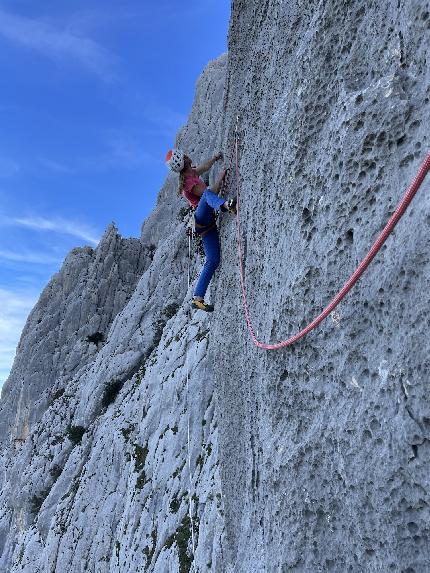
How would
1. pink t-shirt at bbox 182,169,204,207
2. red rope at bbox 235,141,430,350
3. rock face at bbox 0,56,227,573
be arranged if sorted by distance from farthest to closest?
rock face at bbox 0,56,227,573, pink t-shirt at bbox 182,169,204,207, red rope at bbox 235,141,430,350

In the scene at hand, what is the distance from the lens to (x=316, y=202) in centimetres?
486

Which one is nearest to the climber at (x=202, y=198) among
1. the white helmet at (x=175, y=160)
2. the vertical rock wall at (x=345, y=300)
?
the white helmet at (x=175, y=160)

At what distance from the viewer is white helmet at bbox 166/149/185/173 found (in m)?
10.0

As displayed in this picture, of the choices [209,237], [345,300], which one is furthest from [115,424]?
[345,300]

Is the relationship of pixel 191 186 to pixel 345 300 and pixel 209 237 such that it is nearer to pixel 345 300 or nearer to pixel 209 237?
pixel 209 237

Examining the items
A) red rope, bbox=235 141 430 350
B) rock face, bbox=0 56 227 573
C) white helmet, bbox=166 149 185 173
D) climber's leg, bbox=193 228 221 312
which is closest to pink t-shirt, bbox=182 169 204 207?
white helmet, bbox=166 149 185 173

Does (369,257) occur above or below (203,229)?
below

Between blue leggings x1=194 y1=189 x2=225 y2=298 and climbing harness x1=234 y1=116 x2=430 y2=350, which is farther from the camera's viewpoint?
blue leggings x1=194 y1=189 x2=225 y2=298

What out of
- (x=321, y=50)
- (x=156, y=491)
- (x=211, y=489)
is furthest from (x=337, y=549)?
(x=156, y=491)

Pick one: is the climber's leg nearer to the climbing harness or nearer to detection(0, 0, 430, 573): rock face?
detection(0, 0, 430, 573): rock face

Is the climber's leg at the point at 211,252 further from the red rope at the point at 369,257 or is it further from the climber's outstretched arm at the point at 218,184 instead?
the red rope at the point at 369,257

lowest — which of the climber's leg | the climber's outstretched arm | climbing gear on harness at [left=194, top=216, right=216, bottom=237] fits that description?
the climber's leg

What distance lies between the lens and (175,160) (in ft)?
32.9

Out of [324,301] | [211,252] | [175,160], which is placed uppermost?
[175,160]
